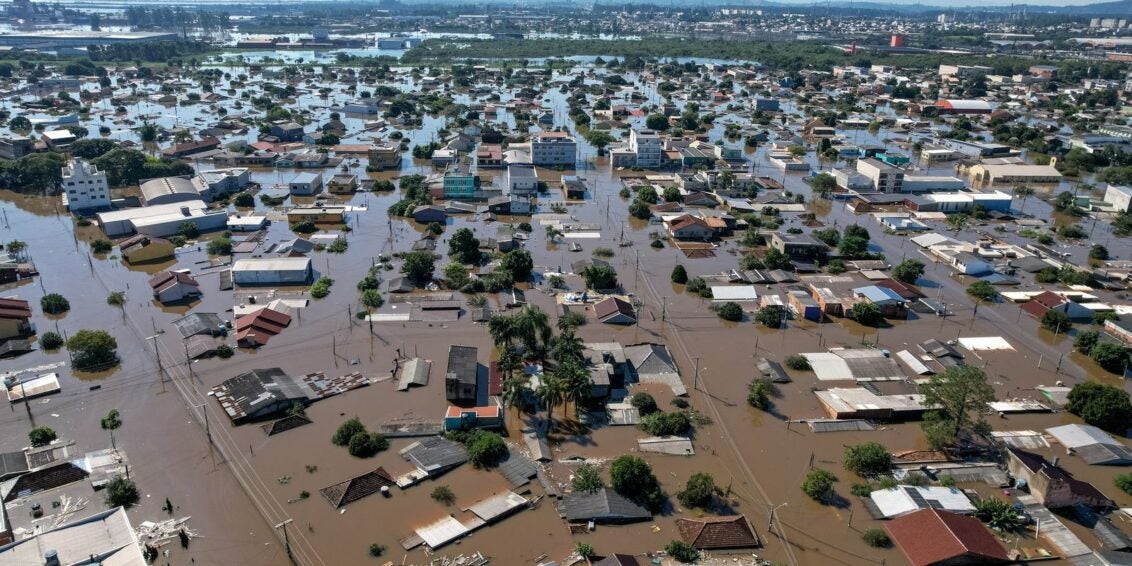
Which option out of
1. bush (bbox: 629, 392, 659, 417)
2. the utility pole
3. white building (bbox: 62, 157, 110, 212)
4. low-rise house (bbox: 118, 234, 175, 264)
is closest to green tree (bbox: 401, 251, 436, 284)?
low-rise house (bbox: 118, 234, 175, 264)

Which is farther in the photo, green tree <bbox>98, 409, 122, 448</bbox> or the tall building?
the tall building

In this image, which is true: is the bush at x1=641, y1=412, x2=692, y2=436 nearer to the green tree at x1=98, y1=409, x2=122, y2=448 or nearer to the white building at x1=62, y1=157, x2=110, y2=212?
the green tree at x1=98, y1=409, x2=122, y2=448

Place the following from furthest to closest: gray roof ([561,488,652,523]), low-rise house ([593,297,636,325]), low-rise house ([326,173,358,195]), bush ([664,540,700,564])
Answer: low-rise house ([326,173,358,195]) → low-rise house ([593,297,636,325]) → gray roof ([561,488,652,523]) → bush ([664,540,700,564])

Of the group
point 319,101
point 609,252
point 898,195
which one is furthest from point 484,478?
point 319,101

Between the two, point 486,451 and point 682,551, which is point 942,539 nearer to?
point 682,551

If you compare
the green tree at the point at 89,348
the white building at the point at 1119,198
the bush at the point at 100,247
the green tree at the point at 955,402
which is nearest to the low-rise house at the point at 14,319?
the green tree at the point at 89,348

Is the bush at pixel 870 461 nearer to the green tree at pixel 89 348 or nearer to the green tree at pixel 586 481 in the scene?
the green tree at pixel 586 481
